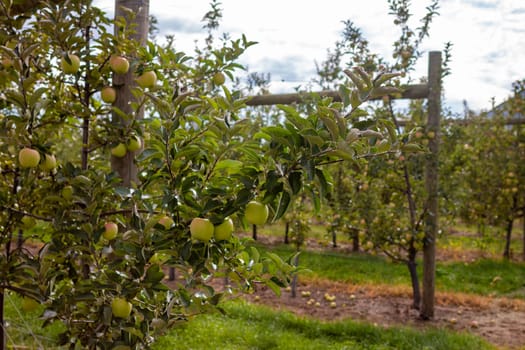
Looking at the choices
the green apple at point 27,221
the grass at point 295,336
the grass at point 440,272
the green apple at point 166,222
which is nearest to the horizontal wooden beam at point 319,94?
the grass at point 295,336

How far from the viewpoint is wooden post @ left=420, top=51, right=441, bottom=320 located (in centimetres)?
422

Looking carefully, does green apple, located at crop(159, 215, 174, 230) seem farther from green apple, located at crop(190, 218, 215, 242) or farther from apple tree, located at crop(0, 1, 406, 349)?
green apple, located at crop(190, 218, 215, 242)

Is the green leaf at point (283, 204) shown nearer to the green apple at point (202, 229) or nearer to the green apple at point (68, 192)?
the green apple at point (202, 229)

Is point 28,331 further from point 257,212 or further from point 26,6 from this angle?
point 257,212

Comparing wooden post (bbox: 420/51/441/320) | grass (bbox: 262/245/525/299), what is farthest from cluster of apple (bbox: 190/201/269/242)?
grass (bbox: 262/245/525/299)

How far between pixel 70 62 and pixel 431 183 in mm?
3340

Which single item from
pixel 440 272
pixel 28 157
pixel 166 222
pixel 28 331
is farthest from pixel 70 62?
pixel 440 272

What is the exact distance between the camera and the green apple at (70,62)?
170cm

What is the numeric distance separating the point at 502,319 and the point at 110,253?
3954 mm

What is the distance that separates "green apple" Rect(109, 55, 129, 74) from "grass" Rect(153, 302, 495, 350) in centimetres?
206

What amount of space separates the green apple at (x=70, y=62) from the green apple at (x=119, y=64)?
12 cm

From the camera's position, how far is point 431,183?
425cm

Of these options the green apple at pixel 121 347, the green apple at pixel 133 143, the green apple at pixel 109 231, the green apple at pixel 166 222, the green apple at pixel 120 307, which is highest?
Answer: the green apple at pixel 133 143

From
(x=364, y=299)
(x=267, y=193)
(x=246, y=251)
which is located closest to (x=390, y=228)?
(x=364, y=299)
